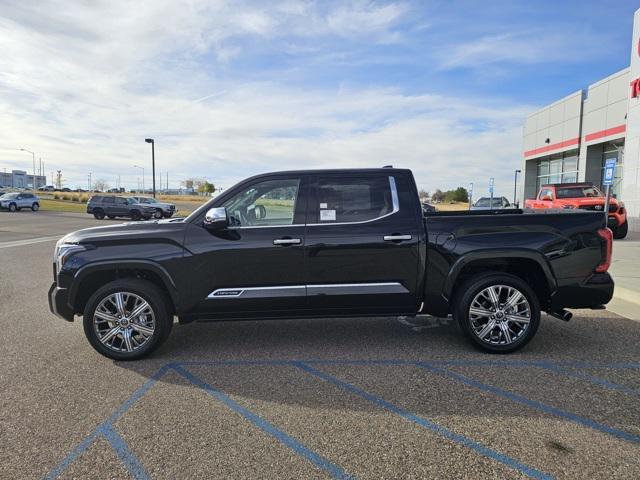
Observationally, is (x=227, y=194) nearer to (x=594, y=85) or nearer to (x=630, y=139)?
(x=630, y=139)

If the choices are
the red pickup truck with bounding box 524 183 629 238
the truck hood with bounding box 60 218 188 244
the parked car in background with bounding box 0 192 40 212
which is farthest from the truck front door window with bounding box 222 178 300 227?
the parked car in background with bounding box 0 192 40 212

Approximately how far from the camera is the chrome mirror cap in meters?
4.29

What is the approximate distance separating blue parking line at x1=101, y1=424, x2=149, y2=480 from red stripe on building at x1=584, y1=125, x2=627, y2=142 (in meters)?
32.4

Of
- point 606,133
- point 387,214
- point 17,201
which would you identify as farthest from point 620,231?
point 17,201

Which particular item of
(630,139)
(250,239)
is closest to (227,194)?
(250,239)

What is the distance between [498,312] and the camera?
4602 mm

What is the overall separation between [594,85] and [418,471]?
119ft

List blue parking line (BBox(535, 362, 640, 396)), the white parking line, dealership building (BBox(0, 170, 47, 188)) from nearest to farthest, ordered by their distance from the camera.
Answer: blue parking line (BBox(535, 362, 640, 396)) < the white parking line < dealership building (BBox(0, 170, 47, 188))

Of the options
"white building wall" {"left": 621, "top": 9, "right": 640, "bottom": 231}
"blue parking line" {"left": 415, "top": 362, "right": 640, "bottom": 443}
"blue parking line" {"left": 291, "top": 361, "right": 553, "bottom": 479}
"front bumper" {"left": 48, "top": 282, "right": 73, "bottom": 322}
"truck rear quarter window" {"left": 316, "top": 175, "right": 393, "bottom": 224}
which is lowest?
"blue parking line" {"left": 291, "top": 361, "right": 553, "bottom": 479}

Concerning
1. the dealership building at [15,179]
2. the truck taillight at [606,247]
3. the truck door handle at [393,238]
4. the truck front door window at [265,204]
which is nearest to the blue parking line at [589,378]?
the truck taillight at [606,247]

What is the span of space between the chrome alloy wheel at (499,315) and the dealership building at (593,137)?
19273 millimetres

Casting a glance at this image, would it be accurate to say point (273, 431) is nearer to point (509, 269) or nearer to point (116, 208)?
point (509, 269)

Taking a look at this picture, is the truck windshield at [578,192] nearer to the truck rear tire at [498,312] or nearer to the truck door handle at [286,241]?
the truck rear tire at [498,312]

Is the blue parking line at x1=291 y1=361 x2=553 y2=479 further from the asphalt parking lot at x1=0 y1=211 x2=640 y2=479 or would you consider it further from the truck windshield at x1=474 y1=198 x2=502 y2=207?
the truck windshield at x1=474 y1=198 x2=502 y2=207
